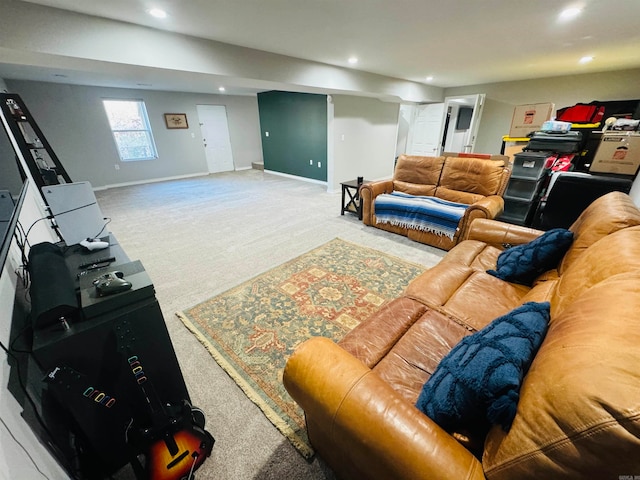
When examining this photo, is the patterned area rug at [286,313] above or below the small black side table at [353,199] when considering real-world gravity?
below

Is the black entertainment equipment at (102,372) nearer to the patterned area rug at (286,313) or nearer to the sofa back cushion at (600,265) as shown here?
the patterned area rug at (286,313)

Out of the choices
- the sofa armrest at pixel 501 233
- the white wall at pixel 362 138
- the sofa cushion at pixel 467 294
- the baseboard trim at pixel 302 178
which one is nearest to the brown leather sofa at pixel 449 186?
the sofa armrest at pixel 501 233

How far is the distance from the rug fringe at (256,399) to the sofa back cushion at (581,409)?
0.83 m

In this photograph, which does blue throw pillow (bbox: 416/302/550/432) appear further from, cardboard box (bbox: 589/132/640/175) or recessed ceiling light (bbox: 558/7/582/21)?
cardboard box (bbox: 589/132/640/175)

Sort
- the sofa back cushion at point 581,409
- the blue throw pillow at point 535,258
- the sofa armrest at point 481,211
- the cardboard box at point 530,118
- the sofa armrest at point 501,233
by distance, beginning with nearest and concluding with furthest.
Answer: the sofa back cushion at point 581,409
the blue throw pillow at point 535,258
the sofa armrest at point 501,233
the sofa armrest at point 481,211
the cardboard box at point 530,118

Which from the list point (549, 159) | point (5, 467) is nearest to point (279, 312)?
point (5, 467)

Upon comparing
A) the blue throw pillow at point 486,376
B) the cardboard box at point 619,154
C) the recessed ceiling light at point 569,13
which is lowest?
the blue throw pillow at point 486,376

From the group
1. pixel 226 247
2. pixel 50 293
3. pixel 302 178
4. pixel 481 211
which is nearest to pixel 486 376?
pixel 50 293

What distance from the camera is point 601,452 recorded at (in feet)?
1.46

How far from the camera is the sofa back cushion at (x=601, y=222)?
133 cm

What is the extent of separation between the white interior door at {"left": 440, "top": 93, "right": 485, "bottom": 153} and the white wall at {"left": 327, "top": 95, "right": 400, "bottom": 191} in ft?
4.79

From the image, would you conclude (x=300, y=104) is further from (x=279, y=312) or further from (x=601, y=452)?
(x=601, y=452)

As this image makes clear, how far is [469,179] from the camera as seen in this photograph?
3186mm

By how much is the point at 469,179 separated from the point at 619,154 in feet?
5.79
